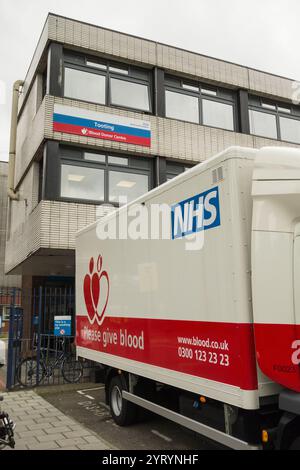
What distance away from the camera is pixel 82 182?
12070mm

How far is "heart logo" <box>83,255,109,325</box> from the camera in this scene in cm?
705

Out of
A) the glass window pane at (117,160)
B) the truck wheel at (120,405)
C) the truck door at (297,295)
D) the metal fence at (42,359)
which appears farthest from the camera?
the glass window pane at (117,160)

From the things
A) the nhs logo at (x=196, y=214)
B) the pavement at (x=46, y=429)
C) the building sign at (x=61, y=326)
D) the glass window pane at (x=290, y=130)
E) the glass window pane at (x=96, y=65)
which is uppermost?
the glass window pane at (x=96, y=65)

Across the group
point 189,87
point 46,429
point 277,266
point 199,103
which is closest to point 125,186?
point 199,103

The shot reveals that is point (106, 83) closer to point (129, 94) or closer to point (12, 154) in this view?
point (129, 94)

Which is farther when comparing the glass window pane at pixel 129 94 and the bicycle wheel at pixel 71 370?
the glass window pane at pixel 129 94

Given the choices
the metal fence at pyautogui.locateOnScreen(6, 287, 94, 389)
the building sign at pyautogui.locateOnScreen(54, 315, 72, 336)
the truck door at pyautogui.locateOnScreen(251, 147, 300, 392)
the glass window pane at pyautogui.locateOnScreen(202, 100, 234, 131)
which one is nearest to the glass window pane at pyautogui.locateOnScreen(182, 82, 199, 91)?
the glass window pane at pyautogui.locateOnScreen(202, 100, 234, 131)

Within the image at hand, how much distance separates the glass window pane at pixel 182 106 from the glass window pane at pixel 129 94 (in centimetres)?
77

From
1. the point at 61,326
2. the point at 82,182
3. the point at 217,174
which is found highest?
the point at 82,182

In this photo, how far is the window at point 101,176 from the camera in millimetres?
11930

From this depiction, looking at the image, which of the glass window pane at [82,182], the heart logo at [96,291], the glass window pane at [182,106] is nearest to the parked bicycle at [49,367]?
the heart logo at [96,291]

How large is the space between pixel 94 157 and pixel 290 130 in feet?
25.9

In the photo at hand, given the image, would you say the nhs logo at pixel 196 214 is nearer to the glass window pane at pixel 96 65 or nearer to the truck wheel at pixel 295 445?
the truck wheel at pixel 295 445

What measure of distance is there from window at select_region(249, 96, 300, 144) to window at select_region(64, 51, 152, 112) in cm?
411
